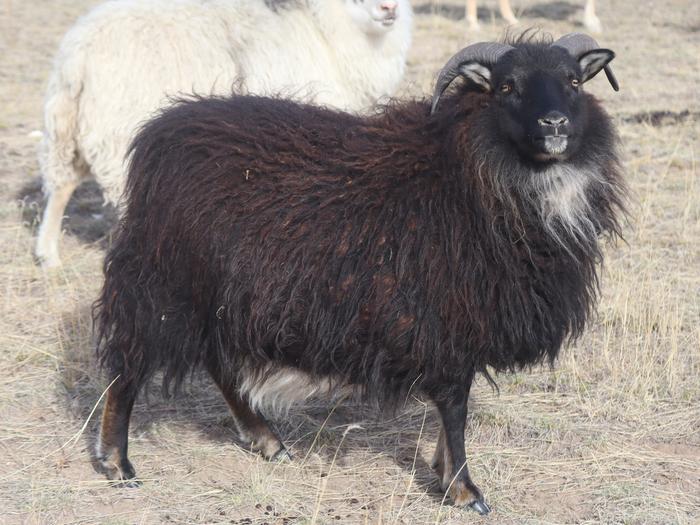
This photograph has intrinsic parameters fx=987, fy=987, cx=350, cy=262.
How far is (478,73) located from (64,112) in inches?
146

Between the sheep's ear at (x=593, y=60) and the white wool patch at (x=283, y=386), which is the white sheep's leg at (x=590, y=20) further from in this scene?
the white wool patch at (x=283, y=386)

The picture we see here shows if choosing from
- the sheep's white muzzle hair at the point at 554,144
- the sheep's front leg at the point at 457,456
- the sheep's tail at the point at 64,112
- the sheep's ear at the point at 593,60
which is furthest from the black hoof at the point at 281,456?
the sheep's tail at the point at 64,112

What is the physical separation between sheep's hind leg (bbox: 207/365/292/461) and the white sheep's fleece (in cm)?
216

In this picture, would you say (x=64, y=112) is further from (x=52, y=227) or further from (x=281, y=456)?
(x=281, y=456)

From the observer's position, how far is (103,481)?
4641 millimetres

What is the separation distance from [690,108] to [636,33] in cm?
441

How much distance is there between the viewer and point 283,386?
4.54 metres

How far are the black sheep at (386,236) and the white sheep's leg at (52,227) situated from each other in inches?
114

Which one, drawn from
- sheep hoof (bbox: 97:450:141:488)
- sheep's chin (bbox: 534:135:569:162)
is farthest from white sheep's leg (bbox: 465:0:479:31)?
sheep hoof (bbox: 97:450:141:488)

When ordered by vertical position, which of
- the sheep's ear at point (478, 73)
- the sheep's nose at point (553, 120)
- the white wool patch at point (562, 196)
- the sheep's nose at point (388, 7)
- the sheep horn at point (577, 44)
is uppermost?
the sheep horn at point (577, 44)

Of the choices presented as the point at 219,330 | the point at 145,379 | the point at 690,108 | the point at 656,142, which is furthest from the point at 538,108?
the point at 690,108

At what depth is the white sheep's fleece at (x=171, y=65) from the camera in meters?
6.74

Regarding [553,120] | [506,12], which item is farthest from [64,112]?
[506,12]

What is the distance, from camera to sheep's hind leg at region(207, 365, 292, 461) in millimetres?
4949
